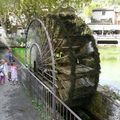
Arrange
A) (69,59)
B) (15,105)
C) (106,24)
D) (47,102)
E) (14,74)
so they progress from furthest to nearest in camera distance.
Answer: (106,24), (14,74), (69,59), (15,105), (47,102)

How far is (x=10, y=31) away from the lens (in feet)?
121

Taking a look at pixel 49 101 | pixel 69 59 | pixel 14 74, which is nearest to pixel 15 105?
pixel 49 101

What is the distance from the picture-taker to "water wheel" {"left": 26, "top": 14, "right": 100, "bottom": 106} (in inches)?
472

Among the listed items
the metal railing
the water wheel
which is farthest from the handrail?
the water wheel

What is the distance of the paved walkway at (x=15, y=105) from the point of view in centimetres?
952

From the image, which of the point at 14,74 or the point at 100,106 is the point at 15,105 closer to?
the point at 14,74

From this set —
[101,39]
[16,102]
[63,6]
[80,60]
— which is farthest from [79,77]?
[101,39]

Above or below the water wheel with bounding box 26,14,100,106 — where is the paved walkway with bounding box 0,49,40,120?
below

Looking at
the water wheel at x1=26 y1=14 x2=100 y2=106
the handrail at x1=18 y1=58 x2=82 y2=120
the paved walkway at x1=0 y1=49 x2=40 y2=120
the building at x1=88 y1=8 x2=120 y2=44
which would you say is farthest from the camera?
the building at x1=88 y1=8 x2=120 y2=44

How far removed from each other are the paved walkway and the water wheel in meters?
1.15

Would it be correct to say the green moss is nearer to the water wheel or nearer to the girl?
the water wheel

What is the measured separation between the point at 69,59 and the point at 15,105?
258 centimetres

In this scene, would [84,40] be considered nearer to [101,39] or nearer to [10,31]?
[10,31]

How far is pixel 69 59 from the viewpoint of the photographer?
1187 cm
